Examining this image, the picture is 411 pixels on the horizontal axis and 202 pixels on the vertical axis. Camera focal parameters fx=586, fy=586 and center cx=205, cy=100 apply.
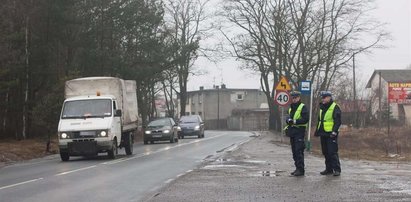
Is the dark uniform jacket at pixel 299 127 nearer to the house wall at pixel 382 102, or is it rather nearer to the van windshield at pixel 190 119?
the van windshield at pixel 190 119

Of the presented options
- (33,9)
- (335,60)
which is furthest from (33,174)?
(335,60)

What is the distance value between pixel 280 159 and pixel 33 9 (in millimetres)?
18896

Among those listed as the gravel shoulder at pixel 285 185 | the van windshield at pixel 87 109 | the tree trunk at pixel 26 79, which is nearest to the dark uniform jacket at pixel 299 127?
the gravel shoulder at pixel 285 185

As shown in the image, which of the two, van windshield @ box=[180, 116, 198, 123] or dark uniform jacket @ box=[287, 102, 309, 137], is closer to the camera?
dark uniform jacket @ box=[287, 102, 309, 137]

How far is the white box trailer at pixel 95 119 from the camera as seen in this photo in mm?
19594

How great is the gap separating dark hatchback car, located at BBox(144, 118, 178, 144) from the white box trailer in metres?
10.1

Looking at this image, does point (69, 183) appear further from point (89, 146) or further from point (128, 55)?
point (128, 55)

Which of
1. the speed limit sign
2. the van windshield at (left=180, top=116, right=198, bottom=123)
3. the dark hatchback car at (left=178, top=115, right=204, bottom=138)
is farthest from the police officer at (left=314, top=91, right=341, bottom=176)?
the van windshield at (left=180, top=116, right=198, bottom=123)

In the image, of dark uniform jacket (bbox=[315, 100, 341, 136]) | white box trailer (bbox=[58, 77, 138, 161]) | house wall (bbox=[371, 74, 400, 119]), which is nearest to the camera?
dark uniform jacket (bbox=[315, 100, 341, 136])

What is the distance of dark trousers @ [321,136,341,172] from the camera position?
12.3 metres

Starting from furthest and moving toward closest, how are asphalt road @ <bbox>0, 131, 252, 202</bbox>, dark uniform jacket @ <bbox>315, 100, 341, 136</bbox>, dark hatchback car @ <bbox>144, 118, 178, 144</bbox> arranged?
dark hatchback car @ <bbox>144, 118, 178, 144</bbox>, dark uniform jacket @ <bbox>315, 100, 341, 136</bbox>, asphalt road @ <bbox>0, 131, 252, 202</bbox>

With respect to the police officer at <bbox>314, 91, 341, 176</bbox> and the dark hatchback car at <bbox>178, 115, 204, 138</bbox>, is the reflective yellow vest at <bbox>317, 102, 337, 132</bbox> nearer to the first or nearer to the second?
the police officer at <bbox>314, 91, 341, 176</bbox>

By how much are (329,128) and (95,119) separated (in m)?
10.1

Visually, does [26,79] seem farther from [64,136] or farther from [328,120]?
[328,120]
